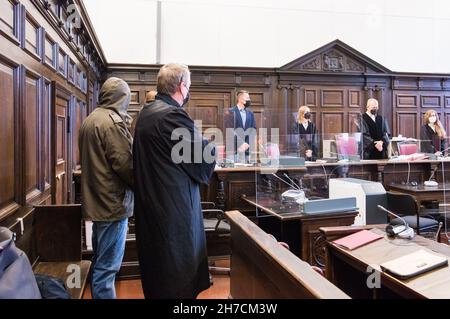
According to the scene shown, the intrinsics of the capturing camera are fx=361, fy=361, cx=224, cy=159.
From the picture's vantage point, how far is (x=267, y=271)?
133cm

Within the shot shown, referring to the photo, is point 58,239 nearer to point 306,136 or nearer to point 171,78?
point 171,78

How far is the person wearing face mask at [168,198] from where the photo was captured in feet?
5.03

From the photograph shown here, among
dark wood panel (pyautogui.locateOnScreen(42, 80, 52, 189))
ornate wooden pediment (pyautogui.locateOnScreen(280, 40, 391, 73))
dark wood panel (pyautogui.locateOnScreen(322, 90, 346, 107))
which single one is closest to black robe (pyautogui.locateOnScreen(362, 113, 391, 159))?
dark wood panel (pyautogui.locateOnScreen(322, 90, 346, 107))

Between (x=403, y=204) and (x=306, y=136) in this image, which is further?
(x=306, y=136)

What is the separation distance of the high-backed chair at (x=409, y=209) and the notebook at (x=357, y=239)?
3.98 ft

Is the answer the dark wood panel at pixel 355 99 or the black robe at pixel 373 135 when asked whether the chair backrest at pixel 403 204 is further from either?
the dark wood panel at pixel 355 99

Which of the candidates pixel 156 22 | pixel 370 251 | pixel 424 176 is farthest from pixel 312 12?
pixel 370 251

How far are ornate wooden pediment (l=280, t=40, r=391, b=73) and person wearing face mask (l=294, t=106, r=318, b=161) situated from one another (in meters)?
1.78

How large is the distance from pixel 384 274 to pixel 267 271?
491mm

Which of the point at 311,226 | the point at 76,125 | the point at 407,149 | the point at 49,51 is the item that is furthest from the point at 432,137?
the point at 49,51

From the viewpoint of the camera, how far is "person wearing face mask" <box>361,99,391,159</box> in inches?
205

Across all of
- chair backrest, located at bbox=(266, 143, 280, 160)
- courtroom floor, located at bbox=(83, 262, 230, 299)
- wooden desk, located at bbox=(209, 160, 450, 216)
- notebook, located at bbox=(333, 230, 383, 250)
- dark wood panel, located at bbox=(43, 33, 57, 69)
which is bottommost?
courtroom floor, located at bbox=(83, 262, 230, 299)

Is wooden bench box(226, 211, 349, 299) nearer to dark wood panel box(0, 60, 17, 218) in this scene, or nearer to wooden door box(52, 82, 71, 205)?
dark wood panel box(0, 60, 17, 218)

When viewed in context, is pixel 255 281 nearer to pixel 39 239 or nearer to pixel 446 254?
pixel 446 254
